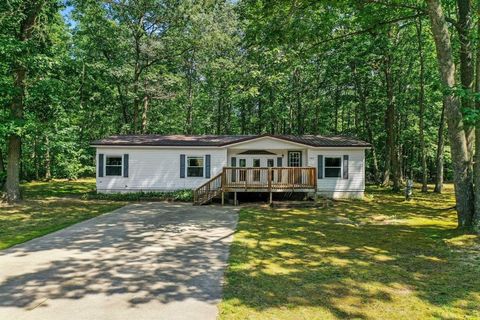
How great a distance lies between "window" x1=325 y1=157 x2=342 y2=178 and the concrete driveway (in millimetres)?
9581

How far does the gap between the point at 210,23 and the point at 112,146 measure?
15403mm

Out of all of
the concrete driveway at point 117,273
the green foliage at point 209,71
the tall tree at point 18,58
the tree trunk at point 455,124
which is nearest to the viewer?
the concrete driveway at point 117,273

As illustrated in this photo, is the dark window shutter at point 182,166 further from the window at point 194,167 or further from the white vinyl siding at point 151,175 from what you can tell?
the window at point 194,167

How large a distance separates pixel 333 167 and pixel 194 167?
7.83m

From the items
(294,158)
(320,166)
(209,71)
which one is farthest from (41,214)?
(209,71)

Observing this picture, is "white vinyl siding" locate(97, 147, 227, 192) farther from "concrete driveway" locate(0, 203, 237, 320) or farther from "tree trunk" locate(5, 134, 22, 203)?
"concrete driveway" locate(0, 203, 237, 320)

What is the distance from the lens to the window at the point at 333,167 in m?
18.9

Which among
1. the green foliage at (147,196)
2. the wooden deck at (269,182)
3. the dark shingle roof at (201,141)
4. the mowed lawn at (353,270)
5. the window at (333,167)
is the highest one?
the dark shingle roof at (201,141)

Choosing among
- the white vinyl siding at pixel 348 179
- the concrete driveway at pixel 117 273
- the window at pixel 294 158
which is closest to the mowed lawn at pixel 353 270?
the concrete driveway at pixel 117 273

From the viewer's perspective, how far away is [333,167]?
1889 cm

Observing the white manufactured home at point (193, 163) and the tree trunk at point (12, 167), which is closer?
the tree trunk at point (12, 167)

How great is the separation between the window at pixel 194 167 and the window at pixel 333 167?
710 cm

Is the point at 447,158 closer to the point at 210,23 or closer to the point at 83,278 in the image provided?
the point at 210,23

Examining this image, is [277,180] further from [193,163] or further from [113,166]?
[113,166]
